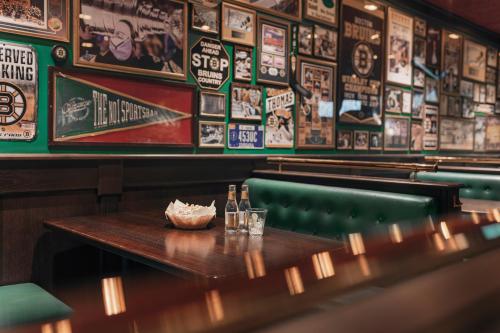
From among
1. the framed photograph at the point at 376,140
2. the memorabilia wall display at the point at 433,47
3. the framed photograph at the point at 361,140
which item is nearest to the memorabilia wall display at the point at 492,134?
the memorabilia wall display at the point at 433,47

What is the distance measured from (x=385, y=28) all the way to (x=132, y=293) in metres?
5.36

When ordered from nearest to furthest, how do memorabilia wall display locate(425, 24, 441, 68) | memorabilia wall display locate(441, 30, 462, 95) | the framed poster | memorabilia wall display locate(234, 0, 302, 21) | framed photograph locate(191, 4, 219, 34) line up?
framed photograph locate(191, 4, 219, 34), memorabilia wall display locate(234, 0, 302, 21), the framed poster, memorabilia wall display locate(425, 24, 441, 68), memorabilia wall display locate(441, 30, 462, 95)

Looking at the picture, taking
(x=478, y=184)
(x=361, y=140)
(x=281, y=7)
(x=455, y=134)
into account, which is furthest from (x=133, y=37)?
(x=455, y=134)

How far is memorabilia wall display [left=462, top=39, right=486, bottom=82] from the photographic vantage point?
263 inches

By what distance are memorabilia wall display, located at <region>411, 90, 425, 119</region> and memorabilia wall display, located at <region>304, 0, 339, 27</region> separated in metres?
1.76

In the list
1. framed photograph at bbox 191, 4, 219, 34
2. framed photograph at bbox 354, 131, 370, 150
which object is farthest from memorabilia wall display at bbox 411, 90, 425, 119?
framed photograph at bbox 191, 4, 219, 34

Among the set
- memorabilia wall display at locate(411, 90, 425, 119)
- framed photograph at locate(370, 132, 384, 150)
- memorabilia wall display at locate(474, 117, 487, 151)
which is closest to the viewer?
framed photograph at locate(370, 132, 384, 150)

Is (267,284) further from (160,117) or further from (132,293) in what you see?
(160,117)

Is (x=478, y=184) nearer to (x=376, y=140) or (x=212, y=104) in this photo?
(x=376, y=140)

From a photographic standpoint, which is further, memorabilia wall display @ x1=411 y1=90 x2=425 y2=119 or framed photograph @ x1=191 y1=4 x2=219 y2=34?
memorabilia wall display @ x1=411 y1=90 x2=425 y2=119

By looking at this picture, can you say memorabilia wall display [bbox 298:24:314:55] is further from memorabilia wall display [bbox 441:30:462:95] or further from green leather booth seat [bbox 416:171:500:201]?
memorabilia wall display [bbox 441:30:462:95]

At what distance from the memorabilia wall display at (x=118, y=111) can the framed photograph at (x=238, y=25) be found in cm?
58

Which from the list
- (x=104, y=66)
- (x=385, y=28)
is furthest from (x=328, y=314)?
(x=385, y=28)

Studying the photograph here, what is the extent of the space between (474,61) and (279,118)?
14.0ft
